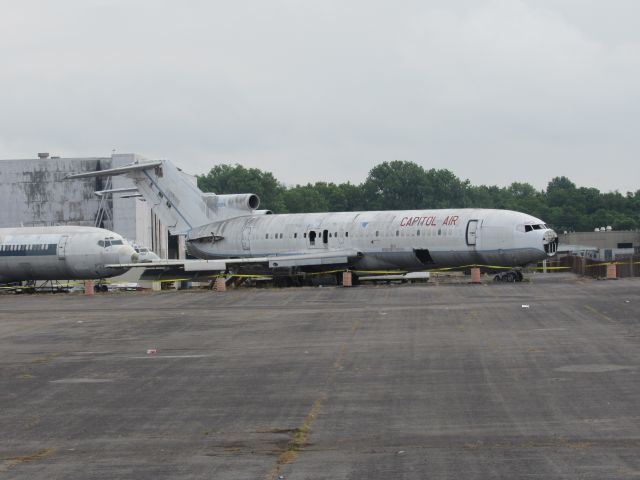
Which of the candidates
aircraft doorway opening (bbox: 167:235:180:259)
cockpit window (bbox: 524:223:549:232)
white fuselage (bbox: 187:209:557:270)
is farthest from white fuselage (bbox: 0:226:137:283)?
aircraft doorway opening (bbox: 167:235:180:259)

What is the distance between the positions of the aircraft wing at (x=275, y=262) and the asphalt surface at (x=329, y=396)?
2220 centimetres

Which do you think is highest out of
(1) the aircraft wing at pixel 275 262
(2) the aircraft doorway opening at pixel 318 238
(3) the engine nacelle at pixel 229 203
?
(3) the engine nacelle at pixel 229 203

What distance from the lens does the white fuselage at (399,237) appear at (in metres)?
50.3

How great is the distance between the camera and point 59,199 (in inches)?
3745

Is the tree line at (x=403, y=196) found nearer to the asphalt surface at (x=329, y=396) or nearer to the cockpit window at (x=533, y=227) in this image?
the cockpit window at (x=533, y=227)

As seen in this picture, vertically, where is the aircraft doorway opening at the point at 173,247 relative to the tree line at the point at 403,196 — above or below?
below

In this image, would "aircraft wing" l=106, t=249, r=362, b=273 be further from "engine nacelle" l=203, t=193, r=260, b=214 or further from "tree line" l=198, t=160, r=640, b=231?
"tree line" l=198, t=160, r=640, b=231

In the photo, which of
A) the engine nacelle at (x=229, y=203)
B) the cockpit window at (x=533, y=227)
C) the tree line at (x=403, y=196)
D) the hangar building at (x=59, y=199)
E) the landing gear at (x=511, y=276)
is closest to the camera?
the cockpit window at (x=533, y=227)

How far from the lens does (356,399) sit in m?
15.7

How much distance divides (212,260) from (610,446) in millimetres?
48187

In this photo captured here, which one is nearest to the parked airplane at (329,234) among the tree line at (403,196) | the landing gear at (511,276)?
the landing gear at (511,276)

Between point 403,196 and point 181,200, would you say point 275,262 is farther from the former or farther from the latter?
point 403,196

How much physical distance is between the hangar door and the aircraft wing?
633cm

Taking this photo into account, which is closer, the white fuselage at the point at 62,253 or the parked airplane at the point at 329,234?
the parked airplane at the point at 329,234
